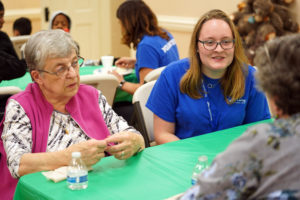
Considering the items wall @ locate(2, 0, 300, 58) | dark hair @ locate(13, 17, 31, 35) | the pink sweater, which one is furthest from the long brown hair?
dark hair @ locate(13, 17, 31, 35)

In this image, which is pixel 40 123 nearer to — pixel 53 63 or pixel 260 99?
pixel 53 63

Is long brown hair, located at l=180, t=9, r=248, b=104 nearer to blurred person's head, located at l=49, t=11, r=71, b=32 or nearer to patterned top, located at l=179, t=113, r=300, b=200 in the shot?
Result: patterned top, located at l=179, t=113, r=300, b=200

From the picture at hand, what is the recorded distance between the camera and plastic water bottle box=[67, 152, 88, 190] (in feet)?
5.89

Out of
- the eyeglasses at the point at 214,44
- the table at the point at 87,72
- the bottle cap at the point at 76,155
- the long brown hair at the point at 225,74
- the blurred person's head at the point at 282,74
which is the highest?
the blurred person's head at the point at 282,74

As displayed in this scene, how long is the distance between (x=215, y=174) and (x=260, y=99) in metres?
1.63

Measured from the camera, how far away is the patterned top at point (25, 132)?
2098 mm

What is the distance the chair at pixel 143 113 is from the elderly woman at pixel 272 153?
1518mm

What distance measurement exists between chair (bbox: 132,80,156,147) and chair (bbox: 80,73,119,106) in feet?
1.75

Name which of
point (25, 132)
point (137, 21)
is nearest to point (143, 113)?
point (25, 132)

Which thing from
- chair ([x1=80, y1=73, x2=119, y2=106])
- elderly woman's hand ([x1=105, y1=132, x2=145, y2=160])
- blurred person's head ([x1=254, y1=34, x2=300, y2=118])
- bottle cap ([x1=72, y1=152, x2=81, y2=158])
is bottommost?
chair ([x1=80, y1=73, x2=119, y2=106])

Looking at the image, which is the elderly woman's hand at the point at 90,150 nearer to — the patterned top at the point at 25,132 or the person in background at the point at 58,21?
the patterned top at the point at 25,132

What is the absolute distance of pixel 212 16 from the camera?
2.63 meters

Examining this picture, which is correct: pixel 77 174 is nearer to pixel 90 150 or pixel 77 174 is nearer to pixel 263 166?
pixel 90 150

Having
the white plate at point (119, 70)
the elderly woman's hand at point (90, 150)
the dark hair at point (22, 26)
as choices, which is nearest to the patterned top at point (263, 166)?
the elderly woman's hand at point (90, 150)
